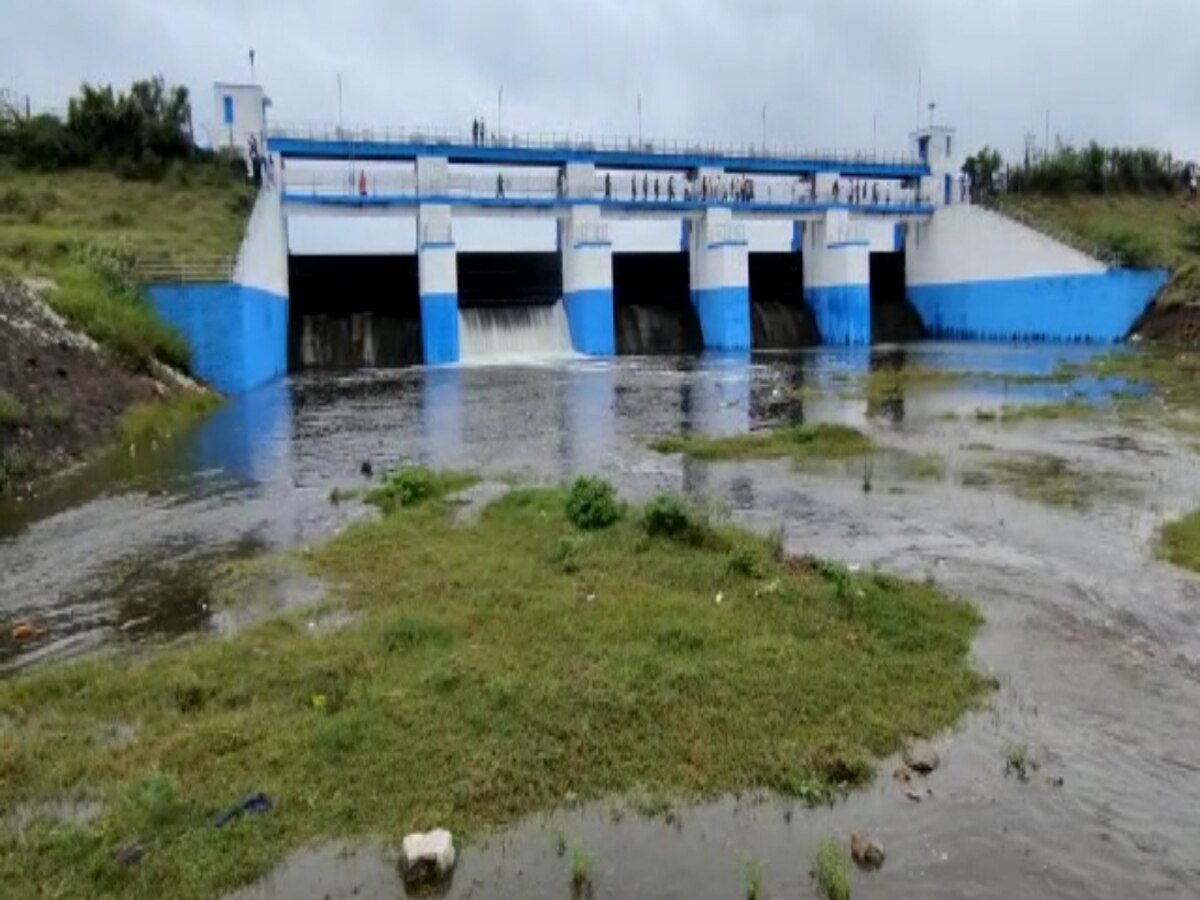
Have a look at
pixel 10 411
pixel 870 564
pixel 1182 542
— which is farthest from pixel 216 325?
pixel 1182 542

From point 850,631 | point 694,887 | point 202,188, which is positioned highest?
point 202,188

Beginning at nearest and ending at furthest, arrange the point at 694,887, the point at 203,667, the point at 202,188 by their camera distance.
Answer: the point at 694,887 < the point at 203,667 < the point at 202,188

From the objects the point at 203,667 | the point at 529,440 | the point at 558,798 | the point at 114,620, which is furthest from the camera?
the point at 529,440

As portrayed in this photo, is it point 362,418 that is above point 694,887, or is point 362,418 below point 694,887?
above

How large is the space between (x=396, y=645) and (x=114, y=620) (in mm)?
2954

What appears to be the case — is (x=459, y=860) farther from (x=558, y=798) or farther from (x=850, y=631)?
(x=850, y=631)

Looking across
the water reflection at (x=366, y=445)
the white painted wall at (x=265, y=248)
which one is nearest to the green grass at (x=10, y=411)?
the water reflection at (x=366, y=445)

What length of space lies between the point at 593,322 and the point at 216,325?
1784 cm

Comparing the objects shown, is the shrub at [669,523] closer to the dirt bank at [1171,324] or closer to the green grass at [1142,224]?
the dirt bank at [1171,324]

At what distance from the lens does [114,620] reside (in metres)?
8.49

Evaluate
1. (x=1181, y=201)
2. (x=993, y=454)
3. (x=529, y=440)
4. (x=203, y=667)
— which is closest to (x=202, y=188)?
(x=529, y=440)

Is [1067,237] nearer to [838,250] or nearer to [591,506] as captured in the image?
[838,250]

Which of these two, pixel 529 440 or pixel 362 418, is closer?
pixel 529 440

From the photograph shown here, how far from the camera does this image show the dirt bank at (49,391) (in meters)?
15.3
